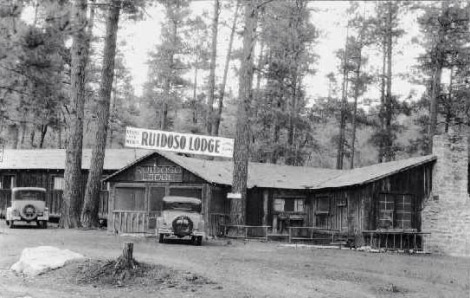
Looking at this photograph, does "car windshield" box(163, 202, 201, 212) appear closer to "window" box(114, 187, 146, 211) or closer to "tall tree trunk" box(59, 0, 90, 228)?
"window" box(114, 187, 146, 211)

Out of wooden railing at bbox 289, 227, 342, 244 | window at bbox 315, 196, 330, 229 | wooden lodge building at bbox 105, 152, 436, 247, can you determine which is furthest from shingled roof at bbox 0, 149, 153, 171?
window at bbox 315, 196, 330, 229

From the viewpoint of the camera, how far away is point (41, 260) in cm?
1299

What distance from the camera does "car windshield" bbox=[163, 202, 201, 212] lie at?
835 inches

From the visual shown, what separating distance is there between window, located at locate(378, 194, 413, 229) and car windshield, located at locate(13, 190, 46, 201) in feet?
51.3

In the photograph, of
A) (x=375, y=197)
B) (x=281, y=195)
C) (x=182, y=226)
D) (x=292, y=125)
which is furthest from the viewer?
(x=292, y=125)

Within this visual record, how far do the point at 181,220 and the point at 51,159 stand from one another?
1635 cm

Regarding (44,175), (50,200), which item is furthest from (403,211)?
(44,175)

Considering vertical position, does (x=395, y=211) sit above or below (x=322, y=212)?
above

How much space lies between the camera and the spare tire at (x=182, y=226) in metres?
20.1

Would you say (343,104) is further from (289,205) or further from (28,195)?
(28,195)

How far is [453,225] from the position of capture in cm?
2359

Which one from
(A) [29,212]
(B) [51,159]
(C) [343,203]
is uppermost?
(B) [51,159]

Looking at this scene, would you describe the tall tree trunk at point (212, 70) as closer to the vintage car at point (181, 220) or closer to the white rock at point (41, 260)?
the vintage car at point (181, 220)

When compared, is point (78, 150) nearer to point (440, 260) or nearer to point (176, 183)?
point (176, 183)
